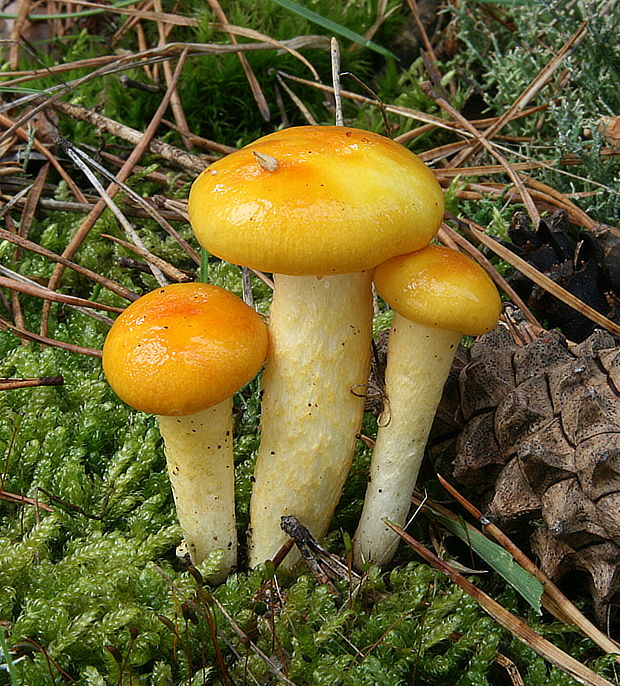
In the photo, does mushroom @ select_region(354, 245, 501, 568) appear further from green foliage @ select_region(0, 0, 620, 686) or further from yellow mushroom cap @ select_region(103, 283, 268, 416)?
yellow mushroom cap @ select_region(103, 283, 268, 416)

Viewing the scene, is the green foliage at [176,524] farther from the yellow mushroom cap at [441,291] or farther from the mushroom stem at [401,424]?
the yellow mushroom cap at [441,291]

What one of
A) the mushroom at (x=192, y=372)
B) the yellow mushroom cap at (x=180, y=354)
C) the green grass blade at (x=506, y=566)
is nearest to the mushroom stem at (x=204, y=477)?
the mushroom at (x=192, y=372)

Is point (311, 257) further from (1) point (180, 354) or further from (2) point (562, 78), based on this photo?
(2) point (562, 78)

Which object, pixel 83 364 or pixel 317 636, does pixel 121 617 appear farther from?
pixel 83 364

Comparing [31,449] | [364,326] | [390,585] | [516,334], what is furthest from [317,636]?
[516,334]

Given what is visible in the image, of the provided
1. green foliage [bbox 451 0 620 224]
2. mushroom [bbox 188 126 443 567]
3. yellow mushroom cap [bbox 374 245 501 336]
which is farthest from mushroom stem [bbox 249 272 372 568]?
green foliage [bbox 451 0 620 224]
